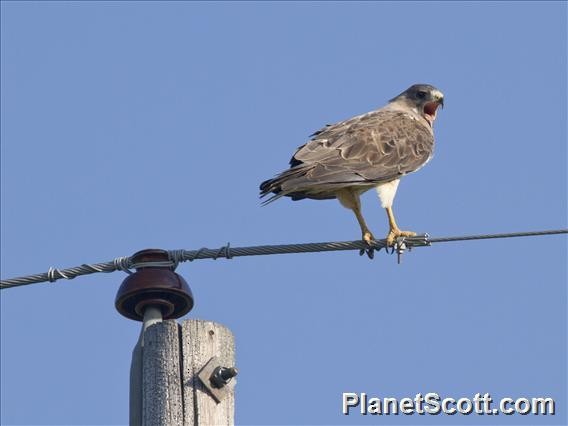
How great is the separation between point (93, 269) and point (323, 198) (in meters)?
3.59

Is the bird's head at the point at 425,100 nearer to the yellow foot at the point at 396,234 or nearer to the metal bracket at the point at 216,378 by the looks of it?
the yellow foot at the point at 396,234

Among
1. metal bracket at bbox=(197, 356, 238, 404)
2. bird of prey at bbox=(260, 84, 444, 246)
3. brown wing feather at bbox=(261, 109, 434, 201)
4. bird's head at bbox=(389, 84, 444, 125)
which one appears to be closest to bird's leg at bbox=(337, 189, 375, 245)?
bird of prey at bbox=(260, 84, 444, 246)

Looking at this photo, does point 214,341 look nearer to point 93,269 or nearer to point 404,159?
point 93,269

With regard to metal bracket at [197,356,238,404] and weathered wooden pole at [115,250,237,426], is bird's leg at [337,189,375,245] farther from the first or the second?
metal bracket at [197,356,238,404]

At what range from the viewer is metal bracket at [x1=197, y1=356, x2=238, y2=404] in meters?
5.81

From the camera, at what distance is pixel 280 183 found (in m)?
9.24

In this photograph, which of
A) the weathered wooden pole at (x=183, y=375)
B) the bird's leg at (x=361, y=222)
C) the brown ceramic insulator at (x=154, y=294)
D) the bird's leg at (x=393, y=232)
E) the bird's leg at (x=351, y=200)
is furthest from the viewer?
the bird's leg at (x=351, y=200)

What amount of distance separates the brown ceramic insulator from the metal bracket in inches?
30.2

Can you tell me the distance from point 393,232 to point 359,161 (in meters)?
0.78

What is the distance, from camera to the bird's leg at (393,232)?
9577mm

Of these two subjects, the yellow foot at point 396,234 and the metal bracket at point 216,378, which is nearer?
the metal bracket at point 216,378

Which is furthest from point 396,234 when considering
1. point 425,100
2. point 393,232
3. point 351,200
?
point 425,100

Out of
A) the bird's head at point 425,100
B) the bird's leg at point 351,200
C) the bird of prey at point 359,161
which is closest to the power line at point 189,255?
the bird of prey at point 359,161

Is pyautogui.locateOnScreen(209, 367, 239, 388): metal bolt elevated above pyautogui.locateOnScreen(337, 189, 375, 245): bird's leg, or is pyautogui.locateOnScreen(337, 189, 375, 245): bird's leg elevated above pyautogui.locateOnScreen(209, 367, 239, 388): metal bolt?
pyautogui.locateOnScreen(337, 189, 375, 245): bird's leg
